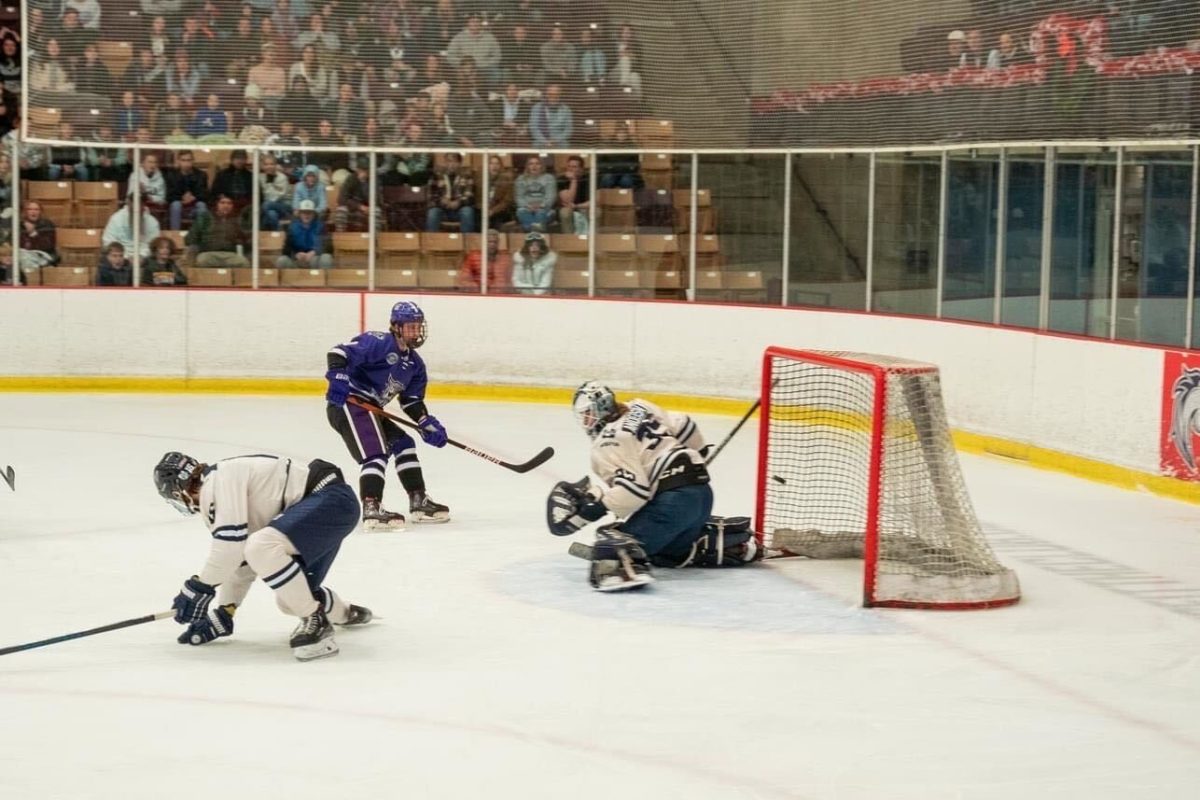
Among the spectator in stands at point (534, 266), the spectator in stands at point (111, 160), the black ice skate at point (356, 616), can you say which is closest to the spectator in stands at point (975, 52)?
the spectator in stands at point (534, 266)

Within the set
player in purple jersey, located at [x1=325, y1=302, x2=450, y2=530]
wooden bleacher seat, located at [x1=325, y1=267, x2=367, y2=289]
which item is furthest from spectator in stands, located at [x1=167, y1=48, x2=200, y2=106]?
player in purple jersey, located at [x1=325, y1=302, x2=450, y2=530]

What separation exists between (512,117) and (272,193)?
1787 millimetres

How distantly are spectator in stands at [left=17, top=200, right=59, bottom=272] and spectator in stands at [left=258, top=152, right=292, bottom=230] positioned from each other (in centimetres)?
144

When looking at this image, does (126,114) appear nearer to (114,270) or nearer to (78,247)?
(78,247)

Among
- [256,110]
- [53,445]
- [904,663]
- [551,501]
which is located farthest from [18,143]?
[904,663]

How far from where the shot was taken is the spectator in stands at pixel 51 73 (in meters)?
13.0

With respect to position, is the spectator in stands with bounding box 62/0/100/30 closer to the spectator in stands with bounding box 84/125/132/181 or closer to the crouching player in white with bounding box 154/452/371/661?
the spectator in stands with bounding box 84/125/132/181

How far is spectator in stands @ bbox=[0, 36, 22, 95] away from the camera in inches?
586

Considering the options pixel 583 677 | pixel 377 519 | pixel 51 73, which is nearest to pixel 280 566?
pixel 583 677

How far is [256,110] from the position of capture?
13.1m

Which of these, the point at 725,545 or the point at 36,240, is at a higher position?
the point at 36,240

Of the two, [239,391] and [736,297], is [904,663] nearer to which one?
[736,297]

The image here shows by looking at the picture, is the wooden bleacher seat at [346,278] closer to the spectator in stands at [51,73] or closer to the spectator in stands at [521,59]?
the spectator in stands at [521,59]

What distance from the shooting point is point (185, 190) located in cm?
1311
